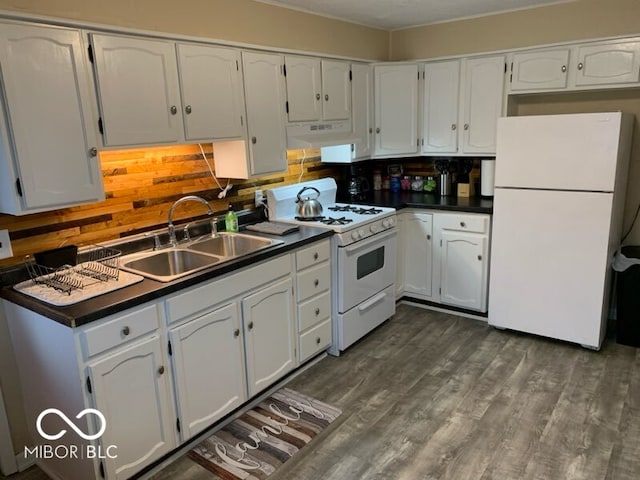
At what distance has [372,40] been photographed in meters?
4.11

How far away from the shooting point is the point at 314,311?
3.11 meters

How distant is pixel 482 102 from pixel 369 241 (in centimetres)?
149

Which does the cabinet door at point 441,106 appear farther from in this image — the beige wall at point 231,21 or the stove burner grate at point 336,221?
the stove burner grate at point 336,221

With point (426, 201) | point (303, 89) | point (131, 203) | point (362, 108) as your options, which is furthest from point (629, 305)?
point (131, 203)

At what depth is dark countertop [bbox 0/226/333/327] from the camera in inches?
73.1

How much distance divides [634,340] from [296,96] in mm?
2876

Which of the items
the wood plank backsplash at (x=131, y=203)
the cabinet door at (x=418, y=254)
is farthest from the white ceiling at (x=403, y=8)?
the cabinet door at (x=418, y=254)

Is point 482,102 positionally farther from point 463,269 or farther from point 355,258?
point 355,258

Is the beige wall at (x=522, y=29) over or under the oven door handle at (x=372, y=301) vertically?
over

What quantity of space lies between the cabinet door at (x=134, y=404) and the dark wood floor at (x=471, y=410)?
22 centimetres

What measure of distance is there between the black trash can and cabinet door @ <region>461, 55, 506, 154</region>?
4.27 feet

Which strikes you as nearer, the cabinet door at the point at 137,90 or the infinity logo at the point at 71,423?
the infinity logo at the point at 71,423

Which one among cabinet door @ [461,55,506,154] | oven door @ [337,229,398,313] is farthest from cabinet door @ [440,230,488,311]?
cabinet door @ [461,55,506,154]

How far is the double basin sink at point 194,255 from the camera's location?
8.34 feet
